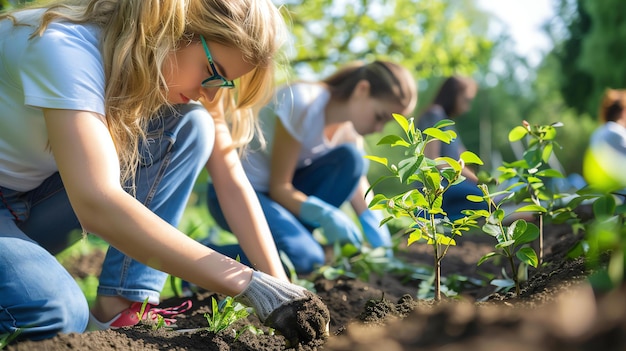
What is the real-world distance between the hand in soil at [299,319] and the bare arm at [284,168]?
1.65 metres

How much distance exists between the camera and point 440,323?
2.66ft

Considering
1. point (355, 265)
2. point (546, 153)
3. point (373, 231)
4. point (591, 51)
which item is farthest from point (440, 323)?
point (591, 51)

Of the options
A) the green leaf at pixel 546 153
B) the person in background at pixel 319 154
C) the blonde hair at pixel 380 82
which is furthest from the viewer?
the blonde hair at pixel 380 82

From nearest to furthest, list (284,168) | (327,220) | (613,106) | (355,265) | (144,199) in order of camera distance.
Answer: (144,199) < (355,265) < (284,168) < (327,220) < (613,106)

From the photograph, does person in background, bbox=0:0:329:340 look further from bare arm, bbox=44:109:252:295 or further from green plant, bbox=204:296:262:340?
green plant, bbox=204:296:262:340

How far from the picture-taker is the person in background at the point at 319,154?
10.1 feet

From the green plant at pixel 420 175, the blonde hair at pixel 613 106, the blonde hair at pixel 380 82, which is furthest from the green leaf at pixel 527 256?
the blonde hair at pixel 613 106

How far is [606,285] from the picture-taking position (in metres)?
0.85

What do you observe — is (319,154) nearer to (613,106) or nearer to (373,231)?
(373,231)

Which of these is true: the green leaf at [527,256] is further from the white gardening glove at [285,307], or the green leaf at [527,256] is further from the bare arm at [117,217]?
the bare arm at [117,217]

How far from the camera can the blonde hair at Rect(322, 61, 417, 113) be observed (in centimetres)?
346

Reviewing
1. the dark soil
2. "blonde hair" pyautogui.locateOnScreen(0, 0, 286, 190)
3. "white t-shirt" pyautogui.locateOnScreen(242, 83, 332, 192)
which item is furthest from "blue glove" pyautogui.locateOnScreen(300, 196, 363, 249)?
"blonde hair" pyautogui.locateOnScreen(0, 0, 286, 190)

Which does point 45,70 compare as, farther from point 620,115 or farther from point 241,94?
point 620,115

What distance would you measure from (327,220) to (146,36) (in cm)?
179
